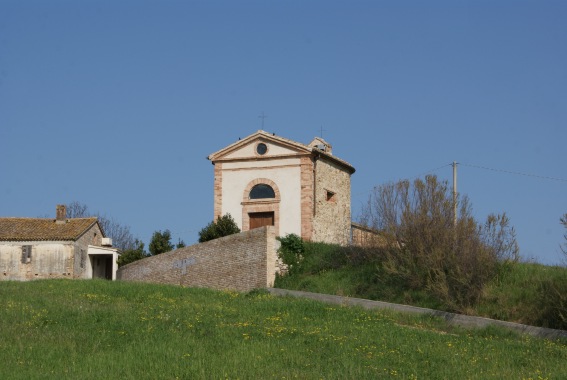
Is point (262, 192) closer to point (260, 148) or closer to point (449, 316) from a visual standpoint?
point (260, 148)

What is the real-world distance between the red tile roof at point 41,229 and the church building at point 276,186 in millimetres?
10882

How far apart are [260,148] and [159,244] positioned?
6.44 m

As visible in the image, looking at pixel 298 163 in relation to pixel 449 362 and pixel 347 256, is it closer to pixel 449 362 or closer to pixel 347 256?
pixel 347 256

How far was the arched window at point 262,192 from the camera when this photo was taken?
120 ft

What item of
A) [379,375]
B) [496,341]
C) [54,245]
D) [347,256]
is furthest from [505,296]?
[54,245]

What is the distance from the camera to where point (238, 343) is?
17.2m

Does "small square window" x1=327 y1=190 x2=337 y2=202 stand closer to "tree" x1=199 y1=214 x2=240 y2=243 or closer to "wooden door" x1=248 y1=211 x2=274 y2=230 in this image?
"wooden door" x1=248 y1=211 x2=274 y2=230

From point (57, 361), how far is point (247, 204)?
21.7 metres

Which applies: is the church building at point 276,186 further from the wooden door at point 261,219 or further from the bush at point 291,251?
the bush at point 291,251

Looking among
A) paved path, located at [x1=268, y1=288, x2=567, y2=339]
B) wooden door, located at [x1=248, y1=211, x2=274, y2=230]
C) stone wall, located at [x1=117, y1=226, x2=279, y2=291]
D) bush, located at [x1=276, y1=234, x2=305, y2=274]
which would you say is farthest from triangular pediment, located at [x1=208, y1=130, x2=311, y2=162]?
paved path, located at [x1=268, y1=288, x2=567, y2=339]

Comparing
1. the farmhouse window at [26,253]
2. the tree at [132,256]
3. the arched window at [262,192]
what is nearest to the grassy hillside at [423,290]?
the arched window at [262,192]

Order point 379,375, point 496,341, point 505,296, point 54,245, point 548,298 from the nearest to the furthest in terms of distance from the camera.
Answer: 1. point 379,375
2. point 496,341
3. point 548,298
4. point 505,296
5. point 54,245

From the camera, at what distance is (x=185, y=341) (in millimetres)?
17203

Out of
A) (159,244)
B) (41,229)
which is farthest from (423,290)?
(41,229)
